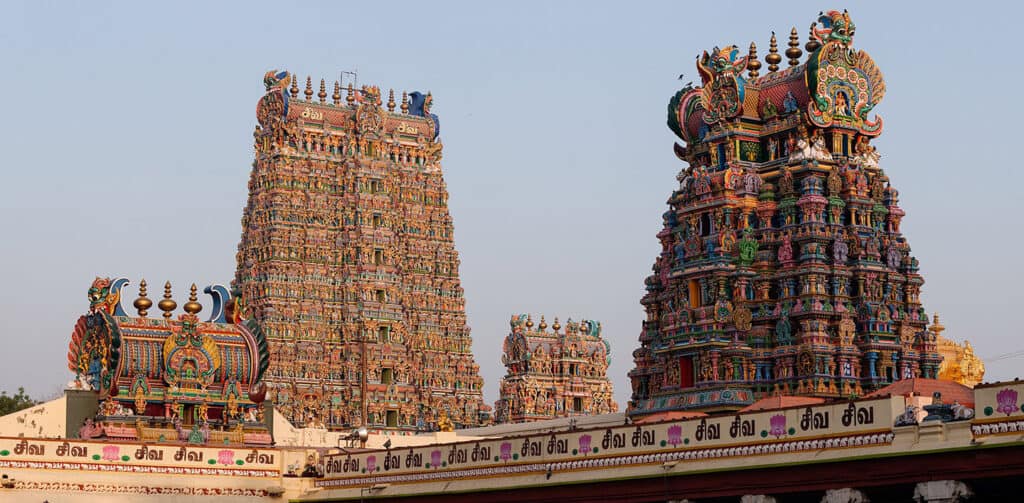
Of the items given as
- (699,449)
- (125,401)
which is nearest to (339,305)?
(125,401)

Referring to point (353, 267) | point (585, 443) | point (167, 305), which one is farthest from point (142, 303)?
point (353, 267)

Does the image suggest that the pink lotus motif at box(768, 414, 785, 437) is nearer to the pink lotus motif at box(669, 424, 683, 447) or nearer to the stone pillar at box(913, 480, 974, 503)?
the pink lotus motif at box(669, 424, 683, 447)

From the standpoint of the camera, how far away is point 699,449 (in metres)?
46.6

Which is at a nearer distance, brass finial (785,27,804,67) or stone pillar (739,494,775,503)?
stone pillar (739,494,775,503)

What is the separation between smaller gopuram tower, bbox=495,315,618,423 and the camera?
426 feet

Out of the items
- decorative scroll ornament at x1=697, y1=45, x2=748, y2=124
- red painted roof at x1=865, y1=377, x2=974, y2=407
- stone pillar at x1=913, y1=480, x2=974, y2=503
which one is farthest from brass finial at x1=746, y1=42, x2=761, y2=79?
stone pillar at x1=913, y1=480, x2=974, y2=503

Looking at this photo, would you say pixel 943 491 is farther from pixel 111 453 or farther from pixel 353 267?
pixel 353 267

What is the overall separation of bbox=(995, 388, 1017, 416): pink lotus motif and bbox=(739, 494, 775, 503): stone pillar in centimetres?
716

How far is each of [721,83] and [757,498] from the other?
3819cm

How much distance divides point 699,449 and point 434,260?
246 ft

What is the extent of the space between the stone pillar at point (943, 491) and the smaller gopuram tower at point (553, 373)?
8824cm

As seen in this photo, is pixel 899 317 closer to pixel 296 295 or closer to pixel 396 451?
pixel 396 451

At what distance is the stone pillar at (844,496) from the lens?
42.0 meters

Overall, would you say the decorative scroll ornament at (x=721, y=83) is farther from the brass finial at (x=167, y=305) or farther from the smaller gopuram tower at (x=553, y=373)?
the smaller gopuram tower at (x=553, y=373)
